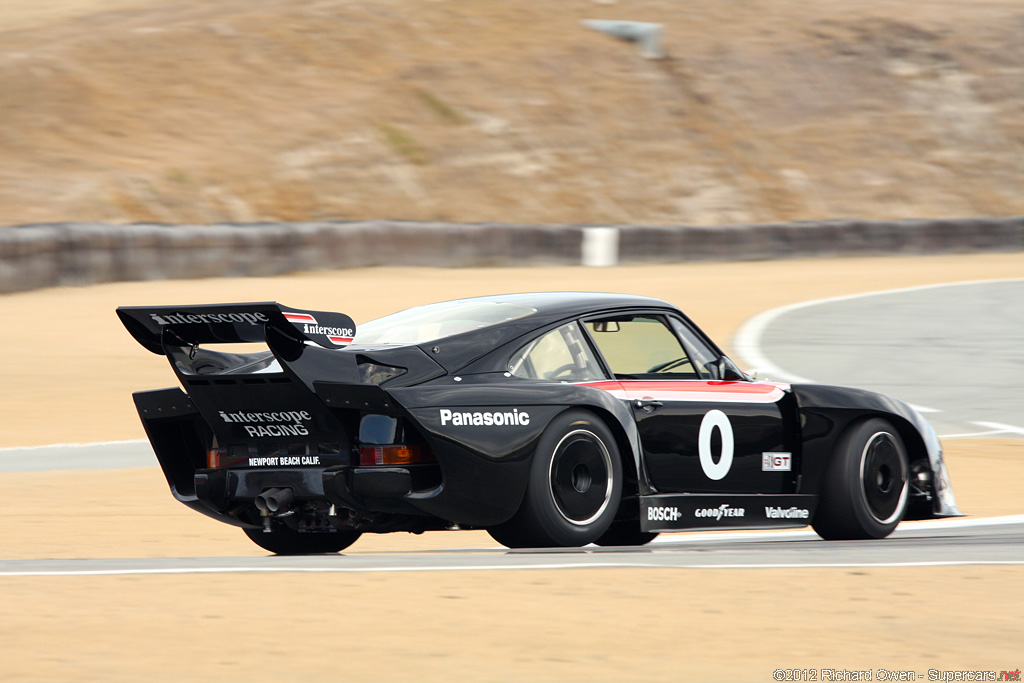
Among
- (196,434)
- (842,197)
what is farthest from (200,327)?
(842,197)

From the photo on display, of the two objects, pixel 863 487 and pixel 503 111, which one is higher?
pixel 503 111

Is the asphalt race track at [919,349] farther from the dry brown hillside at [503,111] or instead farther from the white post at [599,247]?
the dry brown hillside at [503,111]

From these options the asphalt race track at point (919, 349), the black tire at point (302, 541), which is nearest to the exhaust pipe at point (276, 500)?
the black tire at point (302, 541)

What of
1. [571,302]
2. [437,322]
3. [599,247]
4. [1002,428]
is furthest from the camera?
[599,247]

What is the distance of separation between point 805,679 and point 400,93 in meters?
42.3

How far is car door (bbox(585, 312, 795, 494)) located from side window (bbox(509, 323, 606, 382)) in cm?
11

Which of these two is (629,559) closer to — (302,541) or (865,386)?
(302,541)

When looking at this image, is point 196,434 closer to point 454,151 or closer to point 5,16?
point 454,151

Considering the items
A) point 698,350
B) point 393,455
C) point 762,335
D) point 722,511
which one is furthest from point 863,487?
point 762,335

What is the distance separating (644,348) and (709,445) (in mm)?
656

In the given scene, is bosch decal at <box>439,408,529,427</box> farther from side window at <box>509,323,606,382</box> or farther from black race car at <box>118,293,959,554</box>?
side window at <box>509,323,606,382</box>

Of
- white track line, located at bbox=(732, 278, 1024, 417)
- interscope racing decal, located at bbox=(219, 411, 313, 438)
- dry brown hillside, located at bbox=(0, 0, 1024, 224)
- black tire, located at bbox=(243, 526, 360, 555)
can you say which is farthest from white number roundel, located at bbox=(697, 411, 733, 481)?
dry brown hillside, located at bbox=(0, 0, 1024, 224)

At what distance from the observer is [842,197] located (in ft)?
156

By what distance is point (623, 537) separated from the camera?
7582mm
